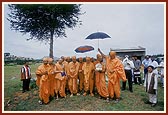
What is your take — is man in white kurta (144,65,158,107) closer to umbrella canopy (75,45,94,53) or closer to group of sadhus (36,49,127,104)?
group of sadhus (36,49,127,104)

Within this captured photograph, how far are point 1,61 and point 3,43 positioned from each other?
1.77 ft

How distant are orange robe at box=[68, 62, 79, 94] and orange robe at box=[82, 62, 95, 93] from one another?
0.94 feet

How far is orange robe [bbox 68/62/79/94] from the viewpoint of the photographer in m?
8.80

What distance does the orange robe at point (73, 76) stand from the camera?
880cm

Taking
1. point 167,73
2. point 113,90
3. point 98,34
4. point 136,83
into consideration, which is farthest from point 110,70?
point 136,83

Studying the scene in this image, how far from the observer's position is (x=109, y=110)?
291 inches

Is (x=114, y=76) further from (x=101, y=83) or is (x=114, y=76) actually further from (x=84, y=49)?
(x=84, y=49)

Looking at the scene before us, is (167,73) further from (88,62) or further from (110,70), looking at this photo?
(88,62)

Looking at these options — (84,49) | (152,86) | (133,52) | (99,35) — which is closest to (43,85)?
(84,49)

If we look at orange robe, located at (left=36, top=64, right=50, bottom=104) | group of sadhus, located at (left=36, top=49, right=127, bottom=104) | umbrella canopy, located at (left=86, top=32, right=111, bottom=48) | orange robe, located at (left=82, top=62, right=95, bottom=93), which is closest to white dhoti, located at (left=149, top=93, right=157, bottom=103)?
group of sadhus, located at (left=36, top=49, right=127, bottom=104)

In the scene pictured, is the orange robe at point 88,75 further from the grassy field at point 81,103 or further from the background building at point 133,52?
the background building at point 133,52

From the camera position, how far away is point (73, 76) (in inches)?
346

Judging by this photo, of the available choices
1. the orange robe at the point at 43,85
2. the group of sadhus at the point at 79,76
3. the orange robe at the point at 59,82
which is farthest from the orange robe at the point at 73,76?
the orange robe at the point at 43,85

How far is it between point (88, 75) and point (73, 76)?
0.53 metres
